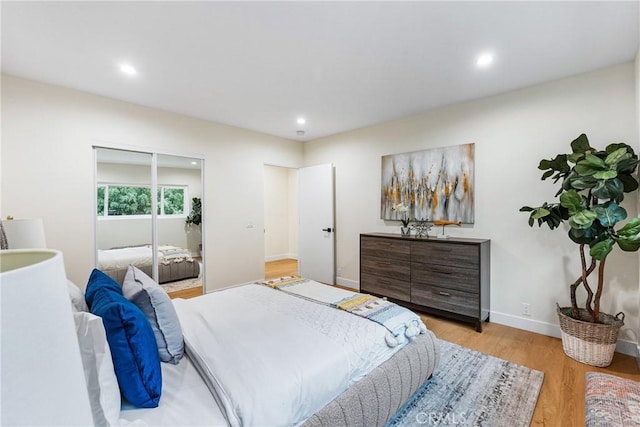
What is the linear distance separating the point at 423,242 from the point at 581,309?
1507mm

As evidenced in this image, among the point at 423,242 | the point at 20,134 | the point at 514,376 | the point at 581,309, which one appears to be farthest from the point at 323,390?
the point at 20,134

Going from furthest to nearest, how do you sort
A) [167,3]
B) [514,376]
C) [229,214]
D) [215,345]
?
[229,214]
[514,376]
[167,3]
[215,345]

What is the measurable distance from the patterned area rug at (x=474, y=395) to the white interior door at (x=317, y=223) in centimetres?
266

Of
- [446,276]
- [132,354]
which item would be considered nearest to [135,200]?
[132,354]

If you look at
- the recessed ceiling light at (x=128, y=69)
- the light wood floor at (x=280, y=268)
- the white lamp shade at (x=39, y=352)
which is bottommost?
the light wood floor at (x=280, y=268)

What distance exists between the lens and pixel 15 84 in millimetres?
2775

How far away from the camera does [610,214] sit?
223 centimetres

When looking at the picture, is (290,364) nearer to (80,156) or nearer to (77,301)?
(77,301)

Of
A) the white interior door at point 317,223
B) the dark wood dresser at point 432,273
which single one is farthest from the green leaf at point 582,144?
the white interior door at point 317,223

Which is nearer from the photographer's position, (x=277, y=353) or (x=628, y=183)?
(x=277, y=353)

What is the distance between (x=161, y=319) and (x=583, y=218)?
2.99 meters

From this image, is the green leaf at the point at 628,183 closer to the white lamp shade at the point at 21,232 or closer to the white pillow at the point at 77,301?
the white pillow at the point at 77,301

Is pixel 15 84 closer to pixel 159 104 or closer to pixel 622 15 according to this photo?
pixel 159 104

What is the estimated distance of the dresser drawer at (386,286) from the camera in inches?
141
